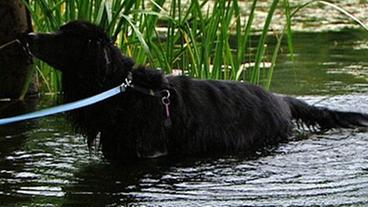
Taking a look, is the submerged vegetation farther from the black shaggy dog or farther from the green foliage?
the black shaggy dog

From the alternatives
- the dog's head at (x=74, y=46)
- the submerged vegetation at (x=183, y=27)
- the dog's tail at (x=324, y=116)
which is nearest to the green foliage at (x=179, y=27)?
the submerged vegetation at (x=183, y=27)

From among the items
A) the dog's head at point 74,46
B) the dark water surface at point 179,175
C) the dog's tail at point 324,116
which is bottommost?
the dark water surface at point 179,175

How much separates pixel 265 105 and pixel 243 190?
4.24 ft

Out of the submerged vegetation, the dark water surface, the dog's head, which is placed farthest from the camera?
the submerged vegetation

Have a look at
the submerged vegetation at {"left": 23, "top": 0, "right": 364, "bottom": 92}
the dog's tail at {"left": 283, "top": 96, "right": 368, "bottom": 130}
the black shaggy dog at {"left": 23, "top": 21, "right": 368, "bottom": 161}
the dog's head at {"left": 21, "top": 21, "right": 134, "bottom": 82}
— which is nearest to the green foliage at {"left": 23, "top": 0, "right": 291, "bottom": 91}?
the submerged vegetation at {"left": 23, "top": 0, "right": 364, "bottom": 92}

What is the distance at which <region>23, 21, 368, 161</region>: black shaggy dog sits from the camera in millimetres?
4762

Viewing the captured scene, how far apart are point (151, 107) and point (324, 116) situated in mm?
1450

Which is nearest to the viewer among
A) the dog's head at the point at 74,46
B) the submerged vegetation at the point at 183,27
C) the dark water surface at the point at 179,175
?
the dark water surface at the point at 179,175

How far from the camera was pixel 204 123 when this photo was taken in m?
5.17

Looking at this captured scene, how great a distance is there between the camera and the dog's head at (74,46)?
4738 millimetres

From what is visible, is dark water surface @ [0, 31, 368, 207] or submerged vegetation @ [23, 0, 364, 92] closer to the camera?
dark water surface @ [0, 31, 368, 207]

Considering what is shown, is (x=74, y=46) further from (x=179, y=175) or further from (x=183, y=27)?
(x=183, y=27)

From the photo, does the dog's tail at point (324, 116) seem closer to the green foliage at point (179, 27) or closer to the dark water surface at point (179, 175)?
the dark water surface at point (179, 175)

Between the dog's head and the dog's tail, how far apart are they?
5.29 feet
